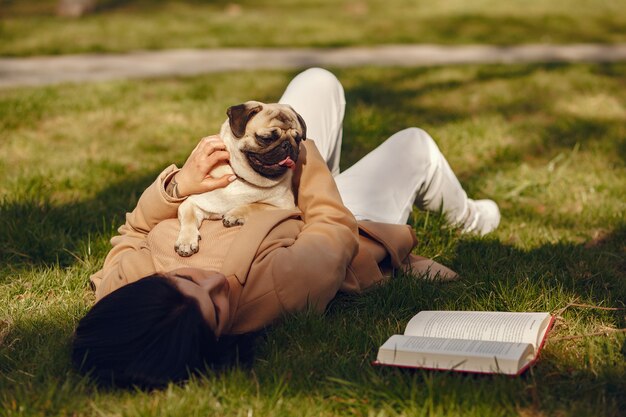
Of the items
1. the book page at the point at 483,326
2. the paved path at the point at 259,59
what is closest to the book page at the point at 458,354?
the book page at the point at 483,326

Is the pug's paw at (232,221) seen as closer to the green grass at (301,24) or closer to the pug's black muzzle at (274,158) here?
the pug's black muzzle at (274,158)

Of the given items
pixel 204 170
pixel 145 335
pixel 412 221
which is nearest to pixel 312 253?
→ pixel 204 170

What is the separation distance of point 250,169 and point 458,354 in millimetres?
1117

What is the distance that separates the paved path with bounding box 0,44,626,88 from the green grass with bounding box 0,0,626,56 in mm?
373

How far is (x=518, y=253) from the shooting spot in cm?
408

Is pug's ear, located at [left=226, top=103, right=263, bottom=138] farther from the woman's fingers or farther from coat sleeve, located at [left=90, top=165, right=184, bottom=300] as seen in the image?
coat sleeve, located at [left=90, top=165, right=184, bottom=300]

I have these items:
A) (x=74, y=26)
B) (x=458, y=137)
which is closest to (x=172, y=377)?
(x=458, y=137)

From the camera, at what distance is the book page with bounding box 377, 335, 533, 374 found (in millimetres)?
2604

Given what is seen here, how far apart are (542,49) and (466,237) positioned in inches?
277

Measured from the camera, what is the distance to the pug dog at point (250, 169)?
3100 millimetres

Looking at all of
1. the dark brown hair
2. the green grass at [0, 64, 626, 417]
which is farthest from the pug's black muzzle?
the dark brown hair

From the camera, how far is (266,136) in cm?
307

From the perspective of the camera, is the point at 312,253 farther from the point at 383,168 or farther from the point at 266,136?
the point at 383,168

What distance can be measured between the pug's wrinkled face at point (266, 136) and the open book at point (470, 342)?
802 millimetres
